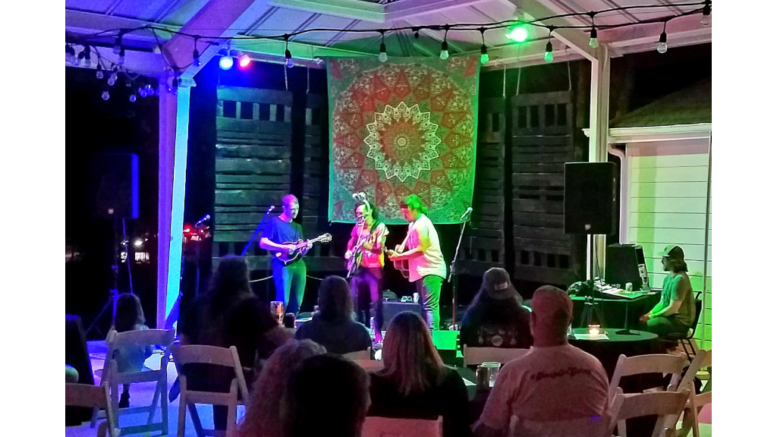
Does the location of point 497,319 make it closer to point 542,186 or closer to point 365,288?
point 365,288

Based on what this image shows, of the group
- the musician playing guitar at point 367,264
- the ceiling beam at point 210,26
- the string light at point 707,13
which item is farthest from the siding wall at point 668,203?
the ceiling beam at point 210,26

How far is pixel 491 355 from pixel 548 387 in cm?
69

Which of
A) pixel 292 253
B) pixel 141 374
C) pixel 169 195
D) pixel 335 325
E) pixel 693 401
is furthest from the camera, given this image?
pixel 292 253

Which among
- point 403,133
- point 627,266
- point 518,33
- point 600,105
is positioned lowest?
point 627,266

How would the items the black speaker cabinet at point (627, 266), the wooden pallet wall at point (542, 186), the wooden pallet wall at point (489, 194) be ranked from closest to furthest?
the black speaker cabinet at point (627, 266)
the wooden pallet wall at point (542, 186)
the wooden pallet wall at point (489, 194)

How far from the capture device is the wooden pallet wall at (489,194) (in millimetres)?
6867

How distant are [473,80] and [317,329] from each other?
3.81 metres

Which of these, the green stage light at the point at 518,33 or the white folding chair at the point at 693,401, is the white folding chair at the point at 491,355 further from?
the green stage light at the point at 518,33

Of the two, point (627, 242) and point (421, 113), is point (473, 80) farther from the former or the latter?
point (627, 242)

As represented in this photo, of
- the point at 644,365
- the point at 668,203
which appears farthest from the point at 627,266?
the point at 644,365

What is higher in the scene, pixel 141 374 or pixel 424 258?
pixel 424 258

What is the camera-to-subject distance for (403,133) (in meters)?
6.87

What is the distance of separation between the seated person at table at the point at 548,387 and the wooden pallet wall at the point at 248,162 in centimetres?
445

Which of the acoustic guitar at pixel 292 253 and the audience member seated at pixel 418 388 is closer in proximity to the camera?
the audience member seated at pixel 418 388
